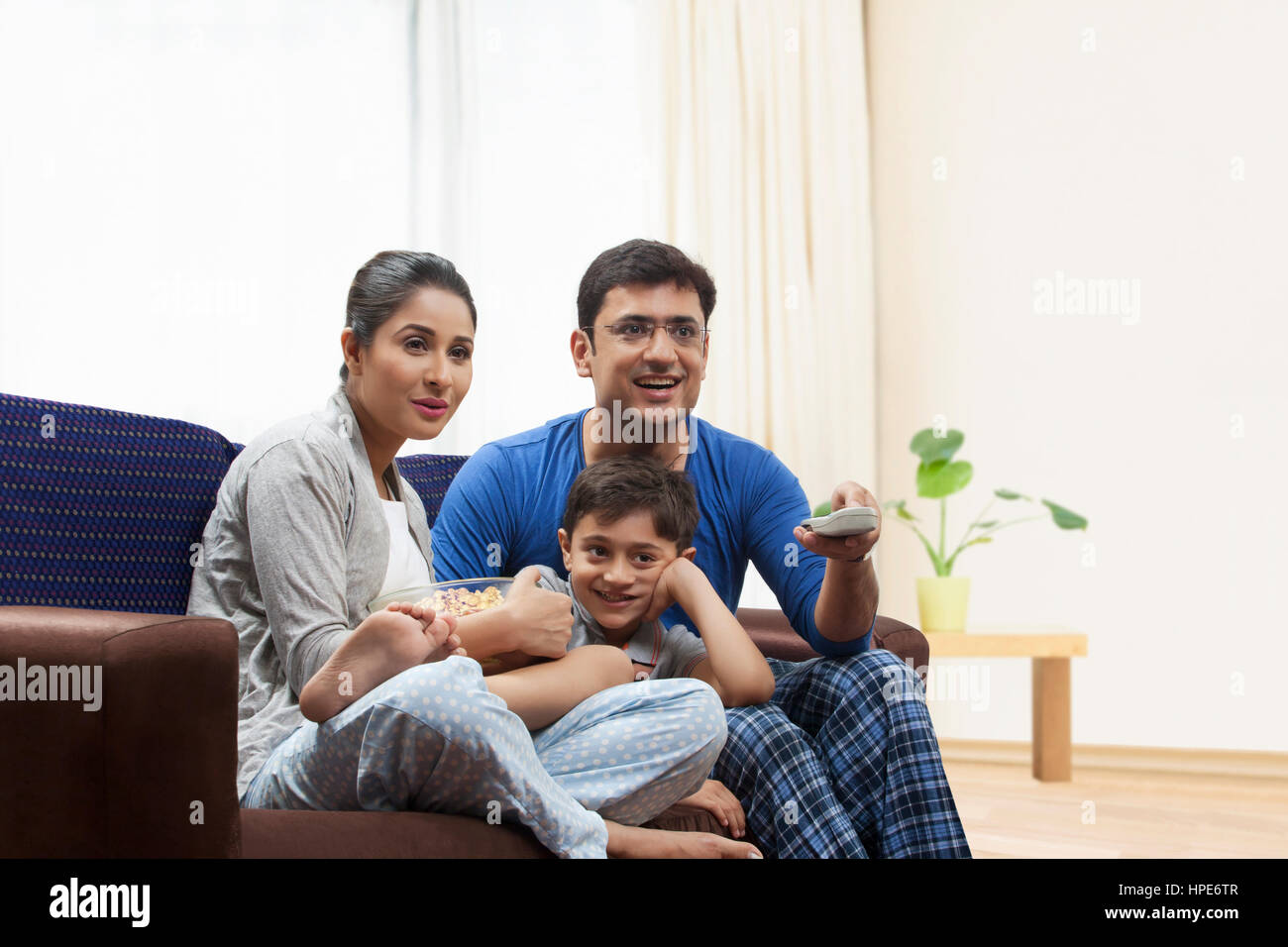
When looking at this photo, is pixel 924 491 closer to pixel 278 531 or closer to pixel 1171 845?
pixel 1171 845

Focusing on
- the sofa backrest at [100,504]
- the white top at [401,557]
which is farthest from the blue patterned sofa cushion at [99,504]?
the white top at [401,557]

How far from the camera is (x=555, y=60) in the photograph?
3559mm

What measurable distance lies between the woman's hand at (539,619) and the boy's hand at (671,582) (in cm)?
16

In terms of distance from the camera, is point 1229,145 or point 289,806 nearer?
point 289,806

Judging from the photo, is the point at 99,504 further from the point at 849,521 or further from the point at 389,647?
the point at 849,521

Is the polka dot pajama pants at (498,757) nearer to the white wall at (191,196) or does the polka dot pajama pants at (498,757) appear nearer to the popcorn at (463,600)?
the popcorn at (463,600)

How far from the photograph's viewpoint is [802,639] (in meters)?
1.75

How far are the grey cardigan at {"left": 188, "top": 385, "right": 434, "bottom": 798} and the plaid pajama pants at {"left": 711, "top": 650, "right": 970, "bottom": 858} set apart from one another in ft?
1.75

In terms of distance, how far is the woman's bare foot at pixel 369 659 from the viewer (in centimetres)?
111

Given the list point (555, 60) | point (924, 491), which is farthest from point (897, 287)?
point (555, 60)

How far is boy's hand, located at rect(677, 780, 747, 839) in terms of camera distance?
4.38 feet

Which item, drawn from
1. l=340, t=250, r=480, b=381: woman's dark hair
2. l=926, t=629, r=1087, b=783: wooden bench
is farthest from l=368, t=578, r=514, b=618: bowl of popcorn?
l=926, t=629, r=1087, b=783: wooden bench

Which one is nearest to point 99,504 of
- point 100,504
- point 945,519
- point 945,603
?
point 100,504
